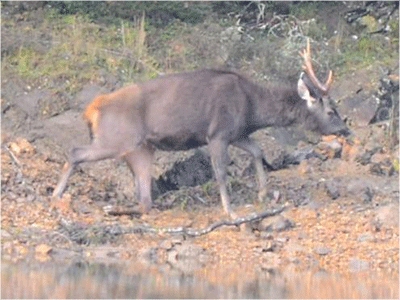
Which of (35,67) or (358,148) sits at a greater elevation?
(35,67)

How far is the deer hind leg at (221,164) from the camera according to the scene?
54.3 feet

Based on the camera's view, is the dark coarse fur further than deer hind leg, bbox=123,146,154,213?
No

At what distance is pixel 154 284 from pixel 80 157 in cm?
333

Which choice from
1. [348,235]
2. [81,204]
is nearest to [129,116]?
[81,204]

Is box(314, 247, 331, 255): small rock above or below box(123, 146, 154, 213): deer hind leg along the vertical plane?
below

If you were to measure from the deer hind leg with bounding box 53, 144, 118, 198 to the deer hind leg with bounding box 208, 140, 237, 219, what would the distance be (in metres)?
1.07

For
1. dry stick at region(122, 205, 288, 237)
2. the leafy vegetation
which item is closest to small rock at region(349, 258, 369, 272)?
dry stick at region(122, 205, 288, 237)

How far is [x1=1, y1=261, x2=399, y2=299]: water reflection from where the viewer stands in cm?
1291

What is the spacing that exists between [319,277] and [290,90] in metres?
3.47

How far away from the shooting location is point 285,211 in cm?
1666

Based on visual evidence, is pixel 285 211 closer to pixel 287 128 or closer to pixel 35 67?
pixel 287 128

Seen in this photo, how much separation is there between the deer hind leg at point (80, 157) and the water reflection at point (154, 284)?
5.96ft

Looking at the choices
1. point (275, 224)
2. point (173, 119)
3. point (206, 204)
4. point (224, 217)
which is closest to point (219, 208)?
point (206, 204)

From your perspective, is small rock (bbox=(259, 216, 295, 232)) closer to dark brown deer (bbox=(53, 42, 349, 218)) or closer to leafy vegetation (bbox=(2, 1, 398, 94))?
dark brown deer (bbox=(53, 42, 349, 218))
